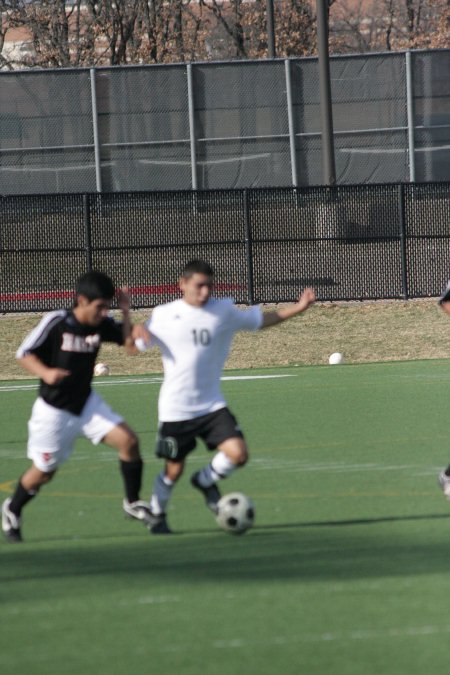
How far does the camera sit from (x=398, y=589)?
7.50m

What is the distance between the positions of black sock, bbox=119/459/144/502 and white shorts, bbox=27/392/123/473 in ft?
1.01

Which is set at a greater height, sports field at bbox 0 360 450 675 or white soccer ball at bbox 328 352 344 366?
sports field at bbox 0 360 450 675

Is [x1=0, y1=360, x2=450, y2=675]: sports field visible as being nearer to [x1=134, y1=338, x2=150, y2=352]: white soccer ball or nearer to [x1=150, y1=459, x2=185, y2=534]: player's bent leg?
[x1=150, y1=459, x2=185, y2=534]: player's bent leg

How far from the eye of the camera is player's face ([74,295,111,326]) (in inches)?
352

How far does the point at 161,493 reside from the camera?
921cm

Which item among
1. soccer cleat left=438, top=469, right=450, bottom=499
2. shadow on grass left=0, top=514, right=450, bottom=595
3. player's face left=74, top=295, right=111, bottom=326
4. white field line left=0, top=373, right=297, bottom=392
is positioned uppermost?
player's face left=74, top=295, right=111, bottom=326

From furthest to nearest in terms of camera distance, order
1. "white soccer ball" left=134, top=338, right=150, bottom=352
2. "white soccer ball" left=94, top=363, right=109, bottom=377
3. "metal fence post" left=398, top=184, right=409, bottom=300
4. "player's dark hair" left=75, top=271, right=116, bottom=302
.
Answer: "metal fence post" left=398, top=184, right=409, bottom=300 < "white soccer ball" left=94, top=363, right=109, bottom=377 < "white soccer ball" left=134, top=338, right=150, bottom=352 < "player's dark hair" left=75, top=271, right=116, bottom=302

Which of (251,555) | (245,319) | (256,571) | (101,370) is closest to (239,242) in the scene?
(101,370)

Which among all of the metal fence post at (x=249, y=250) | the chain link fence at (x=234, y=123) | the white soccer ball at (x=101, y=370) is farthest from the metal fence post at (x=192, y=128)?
the white soccer ball at (x=101, y=370)

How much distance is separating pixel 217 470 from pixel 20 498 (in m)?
1.28

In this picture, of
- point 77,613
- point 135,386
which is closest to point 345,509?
point 77,613

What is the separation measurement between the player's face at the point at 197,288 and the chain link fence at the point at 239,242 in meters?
16.3

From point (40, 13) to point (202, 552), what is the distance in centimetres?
4503

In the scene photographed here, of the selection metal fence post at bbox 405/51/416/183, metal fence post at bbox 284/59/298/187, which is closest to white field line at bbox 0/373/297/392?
metal fence post at bbox 284/59/298/187
